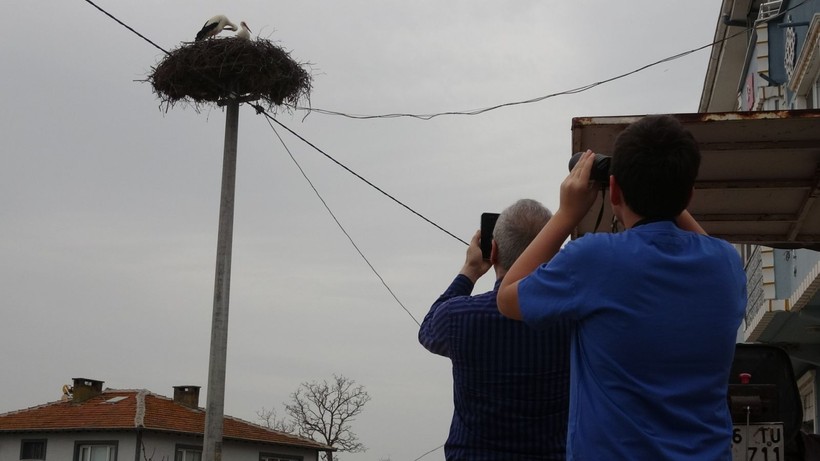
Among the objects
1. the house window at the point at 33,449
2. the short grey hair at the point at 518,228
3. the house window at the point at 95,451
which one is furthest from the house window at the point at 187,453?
the short grey hair at the point at 518,228

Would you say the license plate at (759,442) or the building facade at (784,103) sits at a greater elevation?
the building facade at (784,103)

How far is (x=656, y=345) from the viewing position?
2338 millimetres

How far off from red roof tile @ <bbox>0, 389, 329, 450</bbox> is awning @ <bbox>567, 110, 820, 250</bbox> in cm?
3278

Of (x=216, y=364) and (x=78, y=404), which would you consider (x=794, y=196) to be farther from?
(x=78, y=404)

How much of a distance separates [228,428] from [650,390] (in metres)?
39.8

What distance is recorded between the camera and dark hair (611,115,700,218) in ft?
7.85

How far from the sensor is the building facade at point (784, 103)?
42.0 feet

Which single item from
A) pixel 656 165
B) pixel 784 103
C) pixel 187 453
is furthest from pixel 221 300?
pixel 187 453

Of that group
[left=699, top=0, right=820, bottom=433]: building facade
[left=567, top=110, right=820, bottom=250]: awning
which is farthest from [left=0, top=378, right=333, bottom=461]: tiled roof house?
[left=567, top=110, right=820, bottom=250]: awning

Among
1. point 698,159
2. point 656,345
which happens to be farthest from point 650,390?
point 698,159

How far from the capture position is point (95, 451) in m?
37.4

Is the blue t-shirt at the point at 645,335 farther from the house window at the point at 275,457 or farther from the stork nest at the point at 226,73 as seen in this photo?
→ the house window at the point at 275,457

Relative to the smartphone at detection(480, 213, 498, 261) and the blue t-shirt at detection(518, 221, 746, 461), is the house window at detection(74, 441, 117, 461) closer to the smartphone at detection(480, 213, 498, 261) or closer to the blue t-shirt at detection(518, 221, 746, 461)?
the smartphone at detection(480, 213, 498, 261)

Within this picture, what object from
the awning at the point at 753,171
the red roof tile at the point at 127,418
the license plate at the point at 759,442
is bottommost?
the license plate at the point at 759,442
